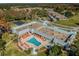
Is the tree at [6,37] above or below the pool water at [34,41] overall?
above

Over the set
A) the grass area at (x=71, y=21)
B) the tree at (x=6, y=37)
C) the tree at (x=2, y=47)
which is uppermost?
the grass area at (x=71, y=21)

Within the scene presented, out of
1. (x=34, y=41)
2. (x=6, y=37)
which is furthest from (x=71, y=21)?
(x=6, y=37)

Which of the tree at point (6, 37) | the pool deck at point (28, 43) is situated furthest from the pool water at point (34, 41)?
the tree at point (6, 37)

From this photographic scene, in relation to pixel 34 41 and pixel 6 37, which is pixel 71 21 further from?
pixel 6 37

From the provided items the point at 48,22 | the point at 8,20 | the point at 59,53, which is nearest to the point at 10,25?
the point at 8,20

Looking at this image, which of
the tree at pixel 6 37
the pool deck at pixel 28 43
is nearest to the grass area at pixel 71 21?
the pool deck at pixel 28 43

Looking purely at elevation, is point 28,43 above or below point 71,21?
below

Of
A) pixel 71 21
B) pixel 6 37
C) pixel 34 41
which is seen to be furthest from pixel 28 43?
pixel 71 21

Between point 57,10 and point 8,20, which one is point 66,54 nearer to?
point 57,10

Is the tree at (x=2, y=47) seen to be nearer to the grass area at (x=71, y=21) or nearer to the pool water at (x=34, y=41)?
the pool water at (x=34, y=41)

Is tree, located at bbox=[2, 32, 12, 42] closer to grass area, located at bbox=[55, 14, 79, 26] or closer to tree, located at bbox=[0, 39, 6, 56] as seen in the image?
tree, located at bbox=[0, 39, 6, 56]

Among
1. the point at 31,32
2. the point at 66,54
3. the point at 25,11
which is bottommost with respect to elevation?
the point at 66,54
